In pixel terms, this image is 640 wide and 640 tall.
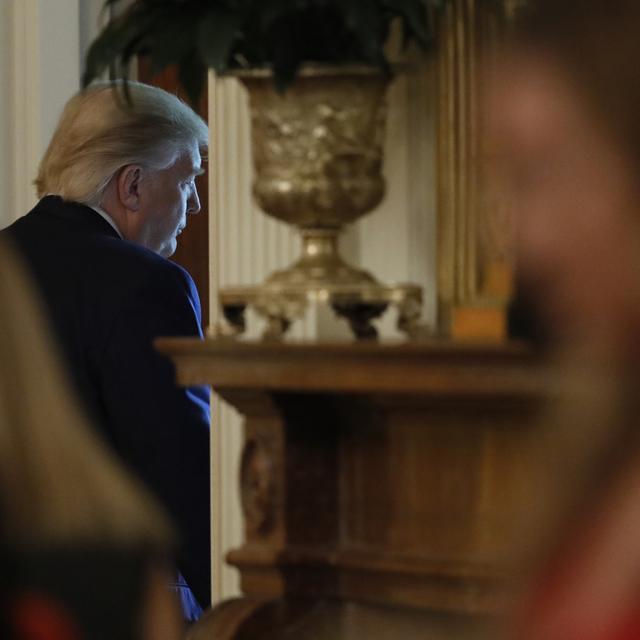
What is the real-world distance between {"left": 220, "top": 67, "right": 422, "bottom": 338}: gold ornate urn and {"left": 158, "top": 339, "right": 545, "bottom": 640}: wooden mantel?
12 cm

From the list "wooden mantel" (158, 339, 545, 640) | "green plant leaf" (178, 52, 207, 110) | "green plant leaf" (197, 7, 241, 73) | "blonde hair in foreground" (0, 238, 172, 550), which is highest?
"green plant leaf" (197, 7, 241, 73)

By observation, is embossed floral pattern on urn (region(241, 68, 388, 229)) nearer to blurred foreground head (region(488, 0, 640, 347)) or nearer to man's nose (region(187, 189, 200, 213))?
blurred foreground head (region(488, 0, 640, 347))

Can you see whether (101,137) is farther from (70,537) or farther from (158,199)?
(70,537)

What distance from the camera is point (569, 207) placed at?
8.18 feet

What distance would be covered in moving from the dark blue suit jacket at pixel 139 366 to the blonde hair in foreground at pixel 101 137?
1.15 ft

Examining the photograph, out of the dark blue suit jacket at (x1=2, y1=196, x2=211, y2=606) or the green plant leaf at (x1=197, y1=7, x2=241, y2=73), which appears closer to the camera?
the green plant leaf at (x1=197, y1=7, x2=241, y2=73)

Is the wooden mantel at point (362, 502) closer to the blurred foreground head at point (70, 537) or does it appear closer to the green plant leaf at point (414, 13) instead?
the green plant leaf at point (414, 13)

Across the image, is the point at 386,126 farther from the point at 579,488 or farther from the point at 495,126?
the point at 579,488

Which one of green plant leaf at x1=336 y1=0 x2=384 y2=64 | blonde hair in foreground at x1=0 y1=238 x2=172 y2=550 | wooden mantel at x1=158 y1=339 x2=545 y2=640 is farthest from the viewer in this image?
wooden mantel at x1=158 y1=339 x2=545 y2=640

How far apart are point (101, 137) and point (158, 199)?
24 cm

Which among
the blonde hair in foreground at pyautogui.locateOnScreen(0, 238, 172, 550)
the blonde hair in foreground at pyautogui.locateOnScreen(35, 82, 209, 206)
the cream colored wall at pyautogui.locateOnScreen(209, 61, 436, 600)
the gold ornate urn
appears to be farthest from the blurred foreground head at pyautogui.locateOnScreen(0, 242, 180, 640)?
the blonde hair in foreground at pyautogui.locateOnScreen(35, 82, 209, 206)

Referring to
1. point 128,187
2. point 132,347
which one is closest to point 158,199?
point 128,187

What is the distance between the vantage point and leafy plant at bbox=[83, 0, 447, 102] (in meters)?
2.76

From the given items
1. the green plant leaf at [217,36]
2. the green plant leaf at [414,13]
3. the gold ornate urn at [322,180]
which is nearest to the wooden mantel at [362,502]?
the gold ornate urn at [322,180]
